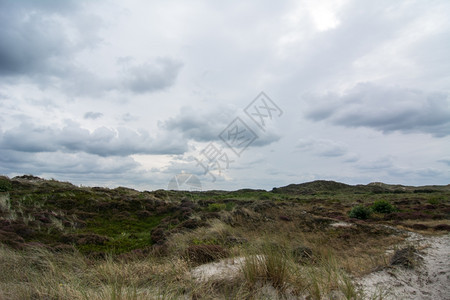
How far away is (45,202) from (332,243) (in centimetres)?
1707

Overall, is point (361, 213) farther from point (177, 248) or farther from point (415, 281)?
point (177, 248)

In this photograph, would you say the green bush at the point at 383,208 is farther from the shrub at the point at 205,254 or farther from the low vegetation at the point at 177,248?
the shrub at the point at 205,254

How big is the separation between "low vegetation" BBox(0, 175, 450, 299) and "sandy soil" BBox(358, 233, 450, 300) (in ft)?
0.83

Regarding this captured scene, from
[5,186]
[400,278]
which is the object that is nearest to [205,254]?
[400,278]

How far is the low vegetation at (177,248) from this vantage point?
4.11 meters

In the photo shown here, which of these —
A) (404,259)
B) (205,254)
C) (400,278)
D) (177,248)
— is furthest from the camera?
(177,248)

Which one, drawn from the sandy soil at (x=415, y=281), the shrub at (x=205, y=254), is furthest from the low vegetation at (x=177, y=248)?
the sandy soil at (x=415, y=281)

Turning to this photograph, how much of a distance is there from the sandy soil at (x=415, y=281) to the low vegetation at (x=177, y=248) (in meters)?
0.25

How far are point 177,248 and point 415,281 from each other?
569 cm

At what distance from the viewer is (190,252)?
20.8ft

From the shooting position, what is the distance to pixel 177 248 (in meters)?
7.14

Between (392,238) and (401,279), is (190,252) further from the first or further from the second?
(392,238)

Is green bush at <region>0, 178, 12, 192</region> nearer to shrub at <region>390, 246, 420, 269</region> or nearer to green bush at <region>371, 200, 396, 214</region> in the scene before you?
shrub at <region>390, 246, 420, 269</region>

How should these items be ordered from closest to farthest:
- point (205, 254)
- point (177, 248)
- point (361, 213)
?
point (205, 254)
point (177, 248)
point (361, 213)
